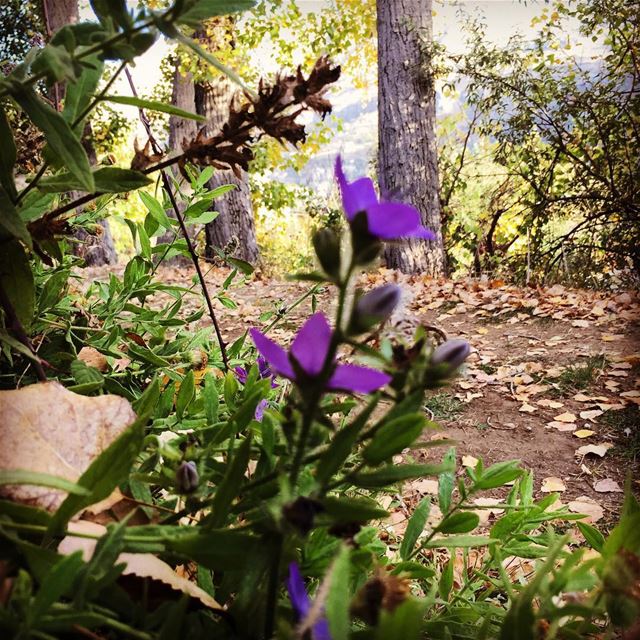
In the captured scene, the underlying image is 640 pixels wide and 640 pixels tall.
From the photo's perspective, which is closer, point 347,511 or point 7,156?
point 347,511

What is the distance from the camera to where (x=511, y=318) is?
403 cm

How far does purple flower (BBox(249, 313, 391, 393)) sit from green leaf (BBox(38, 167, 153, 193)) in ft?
0.85

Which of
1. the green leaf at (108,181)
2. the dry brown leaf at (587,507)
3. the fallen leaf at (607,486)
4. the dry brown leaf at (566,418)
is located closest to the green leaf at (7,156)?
the green leaf at (108,181)

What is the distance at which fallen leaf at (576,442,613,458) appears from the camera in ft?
7.91

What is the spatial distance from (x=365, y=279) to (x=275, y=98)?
4634mm

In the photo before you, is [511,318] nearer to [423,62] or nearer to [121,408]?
[423,62]

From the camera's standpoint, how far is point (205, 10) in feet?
1.34

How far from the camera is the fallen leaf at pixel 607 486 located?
217 cm

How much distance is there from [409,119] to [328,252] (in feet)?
19.3

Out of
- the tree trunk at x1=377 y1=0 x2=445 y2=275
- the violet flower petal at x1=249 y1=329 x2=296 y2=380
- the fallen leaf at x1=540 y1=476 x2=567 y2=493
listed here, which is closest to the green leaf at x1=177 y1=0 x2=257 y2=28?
the violet flower petal at x1=249 y1=329 x2=296 y2=380

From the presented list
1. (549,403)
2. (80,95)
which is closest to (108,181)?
(80,95)

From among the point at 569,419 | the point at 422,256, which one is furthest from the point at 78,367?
the point at 422,256

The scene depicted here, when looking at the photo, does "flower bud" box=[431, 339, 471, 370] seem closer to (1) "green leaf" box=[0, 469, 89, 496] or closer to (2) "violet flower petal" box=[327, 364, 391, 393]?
(2) "violet flower petal" box=[327, 364, 391, 393]

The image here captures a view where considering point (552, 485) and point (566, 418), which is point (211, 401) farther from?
point (566, 418)
